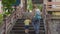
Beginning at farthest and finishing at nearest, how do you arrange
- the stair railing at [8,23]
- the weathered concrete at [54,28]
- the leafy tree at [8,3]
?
the leafy tree at [8,3]
the stair railing at [8,23]
the weathered concrete at [54,28]

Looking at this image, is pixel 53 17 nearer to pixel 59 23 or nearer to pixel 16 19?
pixel 59 23

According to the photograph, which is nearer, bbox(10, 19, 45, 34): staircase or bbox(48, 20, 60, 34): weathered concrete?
bbox(48, 20, 60, 34): weathered concrete

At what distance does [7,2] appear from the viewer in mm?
21203

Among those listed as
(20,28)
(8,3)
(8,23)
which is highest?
(8,3)

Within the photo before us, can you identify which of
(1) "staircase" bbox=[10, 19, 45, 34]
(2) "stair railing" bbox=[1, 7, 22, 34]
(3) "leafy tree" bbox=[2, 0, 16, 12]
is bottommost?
(1) "staircase" bbox=[10, 19, 45, 34]

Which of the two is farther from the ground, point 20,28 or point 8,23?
point 8,23

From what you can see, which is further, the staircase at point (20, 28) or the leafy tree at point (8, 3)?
the leafy tree at point (8, 3)

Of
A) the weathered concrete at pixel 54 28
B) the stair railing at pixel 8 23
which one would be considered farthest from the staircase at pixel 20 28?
the weathered concrete at pixel 54 28

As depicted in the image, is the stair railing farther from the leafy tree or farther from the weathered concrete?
the leafy tree

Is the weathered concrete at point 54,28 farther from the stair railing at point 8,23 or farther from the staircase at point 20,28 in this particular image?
the stair railing at point 8,23

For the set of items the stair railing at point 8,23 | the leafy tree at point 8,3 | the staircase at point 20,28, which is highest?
the leafy tree at point 8,3

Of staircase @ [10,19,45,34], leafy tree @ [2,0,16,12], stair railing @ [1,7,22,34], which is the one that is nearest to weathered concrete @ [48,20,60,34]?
staircase @ [10,19,45,34]

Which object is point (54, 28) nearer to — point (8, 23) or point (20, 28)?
point (20, 28)

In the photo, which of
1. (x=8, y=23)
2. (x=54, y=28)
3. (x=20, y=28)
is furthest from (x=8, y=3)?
(x=54, y=28)
